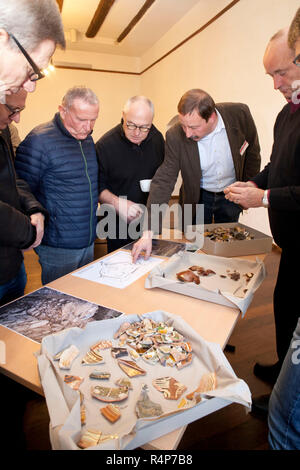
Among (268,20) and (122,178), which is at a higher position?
(268,20)

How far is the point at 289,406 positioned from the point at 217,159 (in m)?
1.57

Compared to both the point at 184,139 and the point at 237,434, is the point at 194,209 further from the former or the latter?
the point at 237,434

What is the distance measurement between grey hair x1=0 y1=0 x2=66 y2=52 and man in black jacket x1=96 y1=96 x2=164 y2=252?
1156 mm

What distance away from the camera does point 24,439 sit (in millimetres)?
1312

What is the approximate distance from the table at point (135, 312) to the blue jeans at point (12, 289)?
157 mm

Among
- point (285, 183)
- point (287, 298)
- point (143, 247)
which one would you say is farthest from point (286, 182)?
point (143, 247)

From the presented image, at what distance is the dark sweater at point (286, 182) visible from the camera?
1192 mm

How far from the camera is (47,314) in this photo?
1.06m

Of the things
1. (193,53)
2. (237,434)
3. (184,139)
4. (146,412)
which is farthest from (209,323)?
(193,53)

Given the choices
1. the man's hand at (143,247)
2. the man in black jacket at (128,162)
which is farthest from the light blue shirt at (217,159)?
the man's hand at (143,247)

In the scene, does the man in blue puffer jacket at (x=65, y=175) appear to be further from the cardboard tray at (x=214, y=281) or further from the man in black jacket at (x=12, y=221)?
the cardboard tray at (x=214, y=281)

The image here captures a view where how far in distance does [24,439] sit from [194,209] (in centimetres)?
160

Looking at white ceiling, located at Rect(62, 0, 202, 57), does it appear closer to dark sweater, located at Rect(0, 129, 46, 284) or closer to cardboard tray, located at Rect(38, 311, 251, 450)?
dark sweater, located at Rect(0, 129, 46, 284)

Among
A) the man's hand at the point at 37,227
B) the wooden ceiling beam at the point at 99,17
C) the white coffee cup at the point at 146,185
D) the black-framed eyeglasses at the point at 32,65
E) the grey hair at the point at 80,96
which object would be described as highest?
the wooden ceiling beam at the point at 99,17
